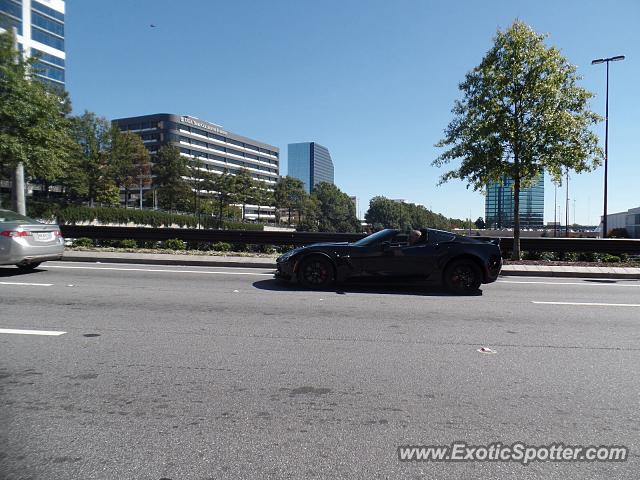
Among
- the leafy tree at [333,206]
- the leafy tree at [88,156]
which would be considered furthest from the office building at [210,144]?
the leafy tree at [88,156]

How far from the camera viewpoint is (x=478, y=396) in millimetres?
3578

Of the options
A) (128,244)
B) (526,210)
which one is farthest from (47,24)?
(526,210)

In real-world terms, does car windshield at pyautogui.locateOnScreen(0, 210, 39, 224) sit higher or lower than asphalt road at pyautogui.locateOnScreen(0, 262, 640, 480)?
higher

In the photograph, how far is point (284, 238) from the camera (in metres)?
17.1

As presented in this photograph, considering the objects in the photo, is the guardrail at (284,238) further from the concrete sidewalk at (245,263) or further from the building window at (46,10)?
the building window at (46,10)

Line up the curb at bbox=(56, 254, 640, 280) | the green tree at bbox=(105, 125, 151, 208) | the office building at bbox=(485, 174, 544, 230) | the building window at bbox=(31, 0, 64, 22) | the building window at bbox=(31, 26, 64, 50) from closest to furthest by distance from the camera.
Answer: the curb at bbox=(56, 254, 640, 280), the green tree at bbox=(105, 125, 151, 208), the building window at bbox=(31, 0, 64, 22), the building window at bbox=(31, 26, 64, 50), the office building at bbox=(485, 174, 544, 230)

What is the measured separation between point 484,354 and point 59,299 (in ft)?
22.1

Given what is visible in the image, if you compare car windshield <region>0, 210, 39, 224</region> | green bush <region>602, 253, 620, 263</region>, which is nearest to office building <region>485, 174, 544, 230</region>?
green bush <region>602, 253, 620, 263</region>

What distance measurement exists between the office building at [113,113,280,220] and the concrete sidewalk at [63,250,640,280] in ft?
256

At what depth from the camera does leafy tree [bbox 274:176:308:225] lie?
9615cm

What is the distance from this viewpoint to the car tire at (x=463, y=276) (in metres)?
8.88

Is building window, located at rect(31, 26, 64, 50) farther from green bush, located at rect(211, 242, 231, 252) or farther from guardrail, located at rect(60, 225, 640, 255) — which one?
green bush, located at rect(211, 242, 231, 252)

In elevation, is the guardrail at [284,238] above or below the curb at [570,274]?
above

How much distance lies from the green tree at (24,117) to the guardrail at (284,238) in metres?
3.21
